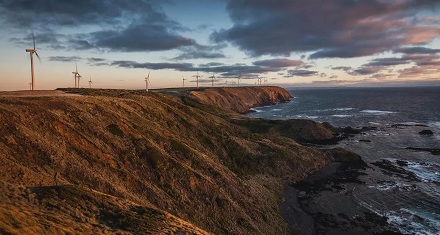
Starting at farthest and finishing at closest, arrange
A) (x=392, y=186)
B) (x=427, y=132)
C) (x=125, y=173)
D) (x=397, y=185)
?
(x=427, y=132), (x=397, y=185), (x=392, y=186), (x=125, y=173)

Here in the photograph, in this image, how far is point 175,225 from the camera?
89.7 feet

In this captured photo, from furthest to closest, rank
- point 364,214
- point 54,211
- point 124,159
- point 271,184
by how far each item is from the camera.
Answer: point 271,184 < point 364,214 < point 124,159 < point 54,211

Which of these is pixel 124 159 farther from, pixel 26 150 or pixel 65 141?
pixel 26 150

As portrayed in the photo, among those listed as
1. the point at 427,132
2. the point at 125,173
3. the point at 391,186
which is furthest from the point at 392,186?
the point at 427,132

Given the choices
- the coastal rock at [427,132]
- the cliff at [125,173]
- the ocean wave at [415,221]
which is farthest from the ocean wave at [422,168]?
the coastal rock at [427,132]

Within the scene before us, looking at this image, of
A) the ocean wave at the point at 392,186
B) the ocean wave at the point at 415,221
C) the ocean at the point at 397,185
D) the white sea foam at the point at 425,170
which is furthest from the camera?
the white sea foam at the point at 425,170

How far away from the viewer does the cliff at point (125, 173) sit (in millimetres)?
23969

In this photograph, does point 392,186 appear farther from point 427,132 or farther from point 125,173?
point 427,132

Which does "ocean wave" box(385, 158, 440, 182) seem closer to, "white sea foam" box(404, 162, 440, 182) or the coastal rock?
"white sea foam" box(404, 162, 440, 182)

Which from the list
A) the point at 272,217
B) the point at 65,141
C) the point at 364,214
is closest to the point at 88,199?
the point at 65,141

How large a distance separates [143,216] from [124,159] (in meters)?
13.7

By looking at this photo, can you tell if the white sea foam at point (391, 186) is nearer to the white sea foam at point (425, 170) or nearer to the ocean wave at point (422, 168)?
the ocean wave at point (422, 168)

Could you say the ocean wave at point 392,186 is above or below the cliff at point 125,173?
below

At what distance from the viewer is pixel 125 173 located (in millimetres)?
36500
